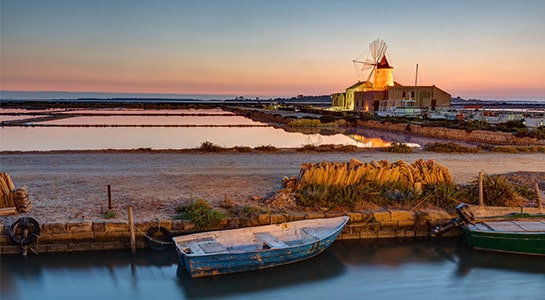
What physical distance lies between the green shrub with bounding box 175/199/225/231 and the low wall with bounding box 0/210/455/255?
10 cm

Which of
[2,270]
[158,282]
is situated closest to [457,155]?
[158,282]

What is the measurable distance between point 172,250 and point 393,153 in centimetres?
1073

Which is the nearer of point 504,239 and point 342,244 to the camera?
point 504,239

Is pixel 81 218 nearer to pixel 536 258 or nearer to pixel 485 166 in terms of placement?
pixel 536 258

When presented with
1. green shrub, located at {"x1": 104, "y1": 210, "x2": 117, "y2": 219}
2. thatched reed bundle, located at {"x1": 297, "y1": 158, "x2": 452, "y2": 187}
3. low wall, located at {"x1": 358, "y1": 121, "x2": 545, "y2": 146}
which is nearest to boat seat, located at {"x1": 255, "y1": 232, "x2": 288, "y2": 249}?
thatched reed bundle, located at {"x1": 297, "y1": 158, "x2": 452, "y2": 187}

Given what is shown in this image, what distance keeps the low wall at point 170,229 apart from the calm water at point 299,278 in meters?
0.16

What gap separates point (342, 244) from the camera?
788 cm

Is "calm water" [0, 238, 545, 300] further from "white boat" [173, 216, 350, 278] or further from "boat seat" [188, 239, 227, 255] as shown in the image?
"boat seat" [188, 239, 227, 255]

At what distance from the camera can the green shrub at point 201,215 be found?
7449mm

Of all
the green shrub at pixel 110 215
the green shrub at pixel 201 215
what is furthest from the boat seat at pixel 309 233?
the green shrub at pixel 110 215

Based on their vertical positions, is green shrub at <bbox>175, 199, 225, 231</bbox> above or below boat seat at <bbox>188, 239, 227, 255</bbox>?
above

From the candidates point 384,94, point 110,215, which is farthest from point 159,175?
point 384,94

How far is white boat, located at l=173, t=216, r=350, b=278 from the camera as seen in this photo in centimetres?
637

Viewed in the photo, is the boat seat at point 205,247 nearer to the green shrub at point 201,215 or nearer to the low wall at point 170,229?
the green shrub at point 201,215
